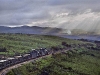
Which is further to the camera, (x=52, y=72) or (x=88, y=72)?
(x=88, y=72)

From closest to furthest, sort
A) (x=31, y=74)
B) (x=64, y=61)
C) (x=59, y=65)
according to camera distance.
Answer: (x=31, y=74) → (x=59, y=65) → (x=64, y=61)

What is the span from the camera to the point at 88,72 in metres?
170

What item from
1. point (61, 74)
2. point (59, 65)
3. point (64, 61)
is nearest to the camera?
point (61, 74)

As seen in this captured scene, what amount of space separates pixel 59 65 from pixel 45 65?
21100mm

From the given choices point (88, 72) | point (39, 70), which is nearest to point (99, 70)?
point (88, 72)

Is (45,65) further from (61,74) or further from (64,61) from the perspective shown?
(64,61)

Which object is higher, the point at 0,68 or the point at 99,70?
the point at 0,68

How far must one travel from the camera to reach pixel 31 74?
405 ft

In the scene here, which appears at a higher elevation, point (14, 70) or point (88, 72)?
point (14, 70)

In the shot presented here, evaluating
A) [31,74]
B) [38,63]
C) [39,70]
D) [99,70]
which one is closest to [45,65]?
[38,63]

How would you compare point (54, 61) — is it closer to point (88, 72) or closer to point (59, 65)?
point (59, 65)

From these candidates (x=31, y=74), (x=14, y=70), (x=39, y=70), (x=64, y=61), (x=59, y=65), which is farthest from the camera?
(x=64, y=61)

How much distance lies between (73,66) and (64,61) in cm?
1118

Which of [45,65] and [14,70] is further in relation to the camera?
[45,65]
